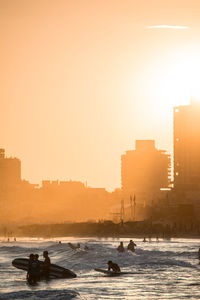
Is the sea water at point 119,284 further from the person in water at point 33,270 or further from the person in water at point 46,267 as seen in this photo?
the person in water at point 46,267

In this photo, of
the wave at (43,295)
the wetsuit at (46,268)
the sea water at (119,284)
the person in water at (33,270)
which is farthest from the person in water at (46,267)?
the wave at (43,295)

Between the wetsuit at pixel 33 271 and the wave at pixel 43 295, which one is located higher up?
the wetsuit at pixel 33 271

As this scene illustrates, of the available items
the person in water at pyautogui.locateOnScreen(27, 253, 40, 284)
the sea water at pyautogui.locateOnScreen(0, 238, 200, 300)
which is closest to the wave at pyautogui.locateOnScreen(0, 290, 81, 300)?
the sea water at pyautogui.locateOnScreen(0, 238, 200, 300)

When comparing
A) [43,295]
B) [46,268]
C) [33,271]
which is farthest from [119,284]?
[43,295]

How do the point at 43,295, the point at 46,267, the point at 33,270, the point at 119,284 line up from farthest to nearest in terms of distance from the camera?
the point at 46,267 < the point at 33,270 < the point at 119,284 < the point at 43,295

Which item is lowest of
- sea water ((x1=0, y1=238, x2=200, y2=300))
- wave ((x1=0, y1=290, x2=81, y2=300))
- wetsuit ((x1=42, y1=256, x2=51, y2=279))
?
wave ((x1=0, y1=290, x2=81, y2=300))

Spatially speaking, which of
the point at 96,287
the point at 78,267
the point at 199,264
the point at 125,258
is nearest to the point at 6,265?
the point at 78,267

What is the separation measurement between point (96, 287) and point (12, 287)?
21.1ft

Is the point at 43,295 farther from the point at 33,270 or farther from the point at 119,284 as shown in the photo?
the point at 33,270

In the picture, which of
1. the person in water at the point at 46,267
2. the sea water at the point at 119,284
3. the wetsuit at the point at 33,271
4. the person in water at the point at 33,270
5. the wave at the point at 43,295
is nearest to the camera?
the wave at the point at 43,295

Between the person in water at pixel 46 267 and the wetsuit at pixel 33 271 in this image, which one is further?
the person in water at pixel 46 267

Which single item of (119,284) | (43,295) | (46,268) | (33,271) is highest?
(46,268)

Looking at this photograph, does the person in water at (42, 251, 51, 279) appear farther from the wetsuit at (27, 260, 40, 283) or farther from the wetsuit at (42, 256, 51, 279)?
the wetsuit at (27, 260, 40, 283)

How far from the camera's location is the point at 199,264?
8075cm
